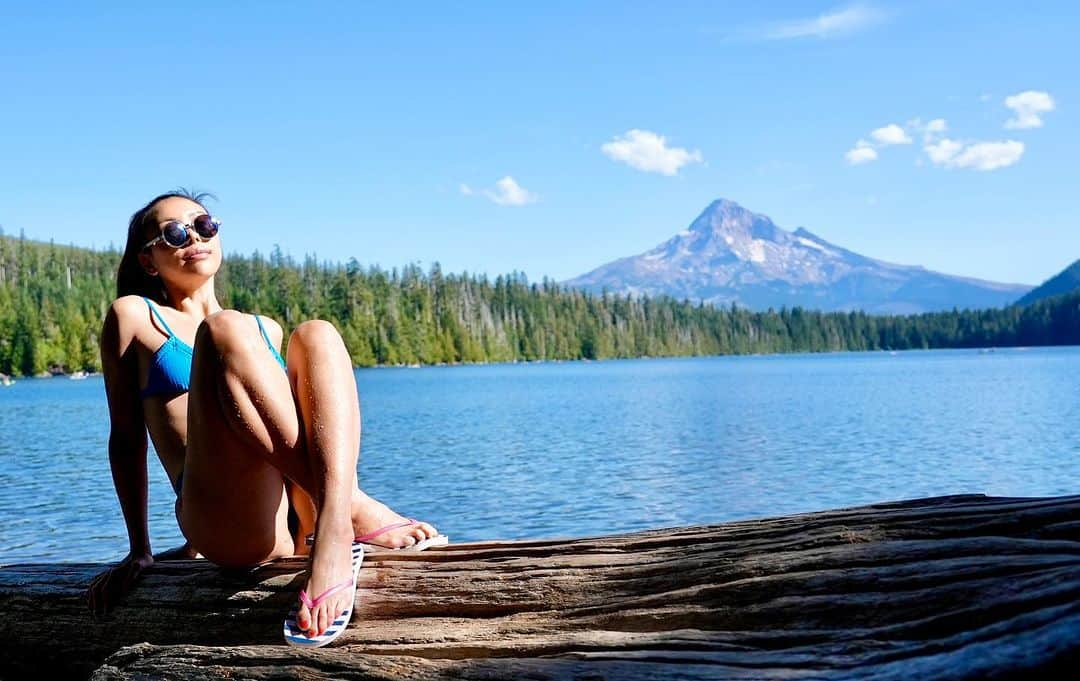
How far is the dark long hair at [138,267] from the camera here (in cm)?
455

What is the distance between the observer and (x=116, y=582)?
438 centimetres

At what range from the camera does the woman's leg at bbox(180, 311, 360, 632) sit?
359cm

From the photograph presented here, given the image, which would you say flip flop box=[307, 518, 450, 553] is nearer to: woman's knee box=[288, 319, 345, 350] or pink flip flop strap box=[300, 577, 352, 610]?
pink flip flop strap box=[300, 577, 352, 610]

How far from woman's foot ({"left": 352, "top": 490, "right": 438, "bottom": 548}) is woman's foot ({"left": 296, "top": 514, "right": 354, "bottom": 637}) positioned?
1.39ft

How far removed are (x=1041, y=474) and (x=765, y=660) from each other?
21.7 meters

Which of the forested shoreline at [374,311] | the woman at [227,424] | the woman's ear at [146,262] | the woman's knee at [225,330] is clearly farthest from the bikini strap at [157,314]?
the forested shoreline at [374,311]

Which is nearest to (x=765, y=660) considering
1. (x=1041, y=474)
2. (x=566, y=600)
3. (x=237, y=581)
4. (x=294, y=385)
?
(x=566, y=600)

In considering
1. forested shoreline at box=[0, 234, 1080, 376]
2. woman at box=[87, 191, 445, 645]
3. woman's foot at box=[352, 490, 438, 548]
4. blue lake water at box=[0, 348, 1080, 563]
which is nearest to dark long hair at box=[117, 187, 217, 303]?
woman at box=[87, 191, 445, 645]

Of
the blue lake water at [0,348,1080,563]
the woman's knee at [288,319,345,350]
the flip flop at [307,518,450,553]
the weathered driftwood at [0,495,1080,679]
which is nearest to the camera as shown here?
the weathered driftwood at [0,495,1080,679]

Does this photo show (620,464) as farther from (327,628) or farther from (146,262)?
(327,628)

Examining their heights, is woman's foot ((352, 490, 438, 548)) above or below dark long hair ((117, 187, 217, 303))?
below

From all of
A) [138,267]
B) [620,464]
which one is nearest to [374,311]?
[620,464]

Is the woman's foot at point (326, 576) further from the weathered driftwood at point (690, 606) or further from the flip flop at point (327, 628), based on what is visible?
the weathered driftwood at point (690, 606)

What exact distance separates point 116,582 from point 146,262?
1370mm
